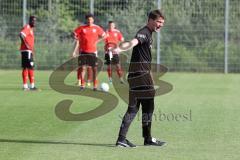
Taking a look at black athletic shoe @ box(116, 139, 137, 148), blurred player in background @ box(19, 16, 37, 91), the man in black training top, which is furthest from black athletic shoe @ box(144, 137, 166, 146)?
blurred player in background @ box(19, 16, 37, 91)

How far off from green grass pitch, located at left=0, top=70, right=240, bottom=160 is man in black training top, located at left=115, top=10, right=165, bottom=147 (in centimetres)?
27

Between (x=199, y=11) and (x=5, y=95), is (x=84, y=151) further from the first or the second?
(x=199, y=11)

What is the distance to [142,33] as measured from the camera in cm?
1046

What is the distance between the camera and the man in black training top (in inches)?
412

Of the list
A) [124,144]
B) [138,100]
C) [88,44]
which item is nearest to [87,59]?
[88,44]

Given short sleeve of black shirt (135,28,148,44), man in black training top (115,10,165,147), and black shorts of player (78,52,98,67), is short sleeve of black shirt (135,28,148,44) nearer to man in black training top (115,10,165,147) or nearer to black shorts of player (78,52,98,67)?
man in black training top (115,10,165,147)

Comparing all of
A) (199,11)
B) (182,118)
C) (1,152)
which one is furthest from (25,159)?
(199,11)

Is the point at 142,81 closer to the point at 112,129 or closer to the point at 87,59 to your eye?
the point at 112,129

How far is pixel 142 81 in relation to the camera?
35.0ft

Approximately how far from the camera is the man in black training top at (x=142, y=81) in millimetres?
10477

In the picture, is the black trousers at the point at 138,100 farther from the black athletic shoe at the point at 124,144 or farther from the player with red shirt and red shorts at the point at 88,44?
the player with red shirt and red shorts at the point at 88,44

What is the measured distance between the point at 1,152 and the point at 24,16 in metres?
22.9

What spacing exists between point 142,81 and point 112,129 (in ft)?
6.95

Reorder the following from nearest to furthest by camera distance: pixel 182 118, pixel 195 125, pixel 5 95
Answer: pixel 195 125 < pixel 182 118 < pixel 5 95
